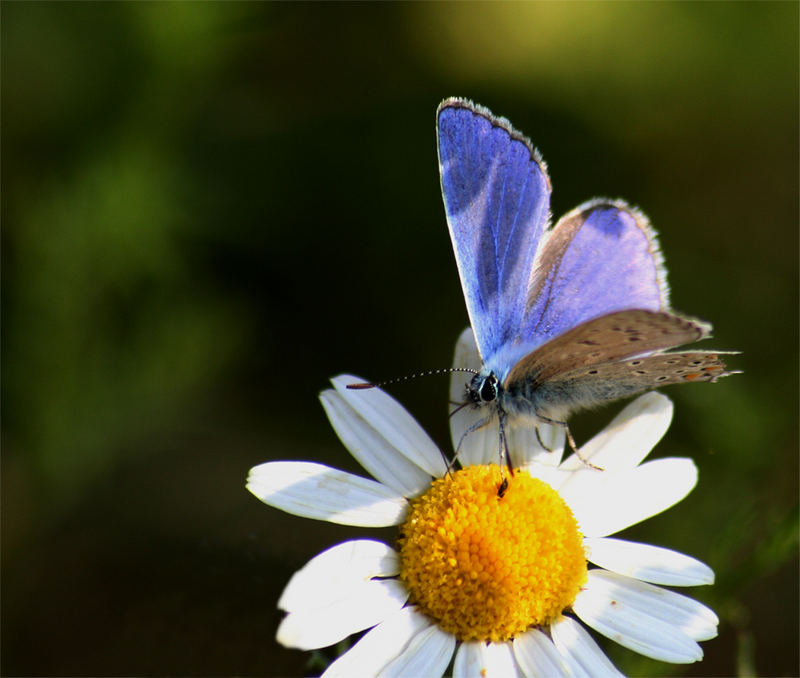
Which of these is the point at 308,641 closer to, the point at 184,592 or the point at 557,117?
the point at 184,592

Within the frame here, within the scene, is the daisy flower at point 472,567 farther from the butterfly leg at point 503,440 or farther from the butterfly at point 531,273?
the butterfly at point 531,273

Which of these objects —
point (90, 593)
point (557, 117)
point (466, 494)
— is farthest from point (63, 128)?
point (466, 494)

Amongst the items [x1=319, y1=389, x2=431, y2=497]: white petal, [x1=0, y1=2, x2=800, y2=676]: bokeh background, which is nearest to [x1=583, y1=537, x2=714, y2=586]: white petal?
[x1=319, y1=389, x2=431, y2=497]: white petal

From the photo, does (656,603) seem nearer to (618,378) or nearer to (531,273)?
(618,378)

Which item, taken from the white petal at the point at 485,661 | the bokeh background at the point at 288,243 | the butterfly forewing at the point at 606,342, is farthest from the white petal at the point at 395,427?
the bokeh background at the point at 288,243

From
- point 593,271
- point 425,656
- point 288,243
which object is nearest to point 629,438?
point 593,271

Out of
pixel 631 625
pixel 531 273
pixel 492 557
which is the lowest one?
pixel 631 625
